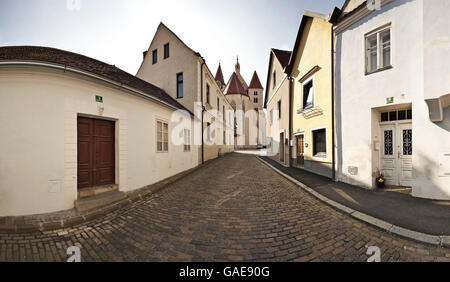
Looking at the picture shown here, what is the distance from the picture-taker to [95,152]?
5230 mm

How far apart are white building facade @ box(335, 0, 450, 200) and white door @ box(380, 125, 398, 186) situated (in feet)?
0.08

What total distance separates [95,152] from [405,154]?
10.5 meters

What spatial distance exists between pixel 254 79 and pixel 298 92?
167 feet

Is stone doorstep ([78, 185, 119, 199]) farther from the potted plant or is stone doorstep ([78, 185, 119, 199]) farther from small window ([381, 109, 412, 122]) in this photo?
small window ([381, 109, 412, 122])

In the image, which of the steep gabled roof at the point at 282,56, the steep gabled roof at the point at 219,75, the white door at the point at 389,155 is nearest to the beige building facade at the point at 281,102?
the steep gabled roof at the point at 282,56

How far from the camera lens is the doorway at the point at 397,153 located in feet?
18.8

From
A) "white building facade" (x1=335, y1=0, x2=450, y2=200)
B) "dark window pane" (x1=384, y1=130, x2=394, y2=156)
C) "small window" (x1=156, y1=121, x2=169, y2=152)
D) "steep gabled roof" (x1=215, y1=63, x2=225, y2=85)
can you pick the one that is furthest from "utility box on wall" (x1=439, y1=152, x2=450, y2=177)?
"steep gabled roof" (x1=215, y1=63, x2=225, y2=85)

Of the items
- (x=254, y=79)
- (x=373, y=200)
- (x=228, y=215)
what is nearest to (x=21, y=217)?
(x=228, y=215)

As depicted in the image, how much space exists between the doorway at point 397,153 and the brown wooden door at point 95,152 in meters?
9.76

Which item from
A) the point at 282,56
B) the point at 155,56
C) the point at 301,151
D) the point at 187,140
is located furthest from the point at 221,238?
the point at 155,56

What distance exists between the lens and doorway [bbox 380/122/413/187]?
5.74 metres

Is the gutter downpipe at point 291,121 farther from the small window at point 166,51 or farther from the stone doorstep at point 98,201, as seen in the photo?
the small window at point 166,51

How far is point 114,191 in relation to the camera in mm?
5414

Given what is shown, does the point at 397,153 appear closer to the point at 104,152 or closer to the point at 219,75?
the point at 104,152
